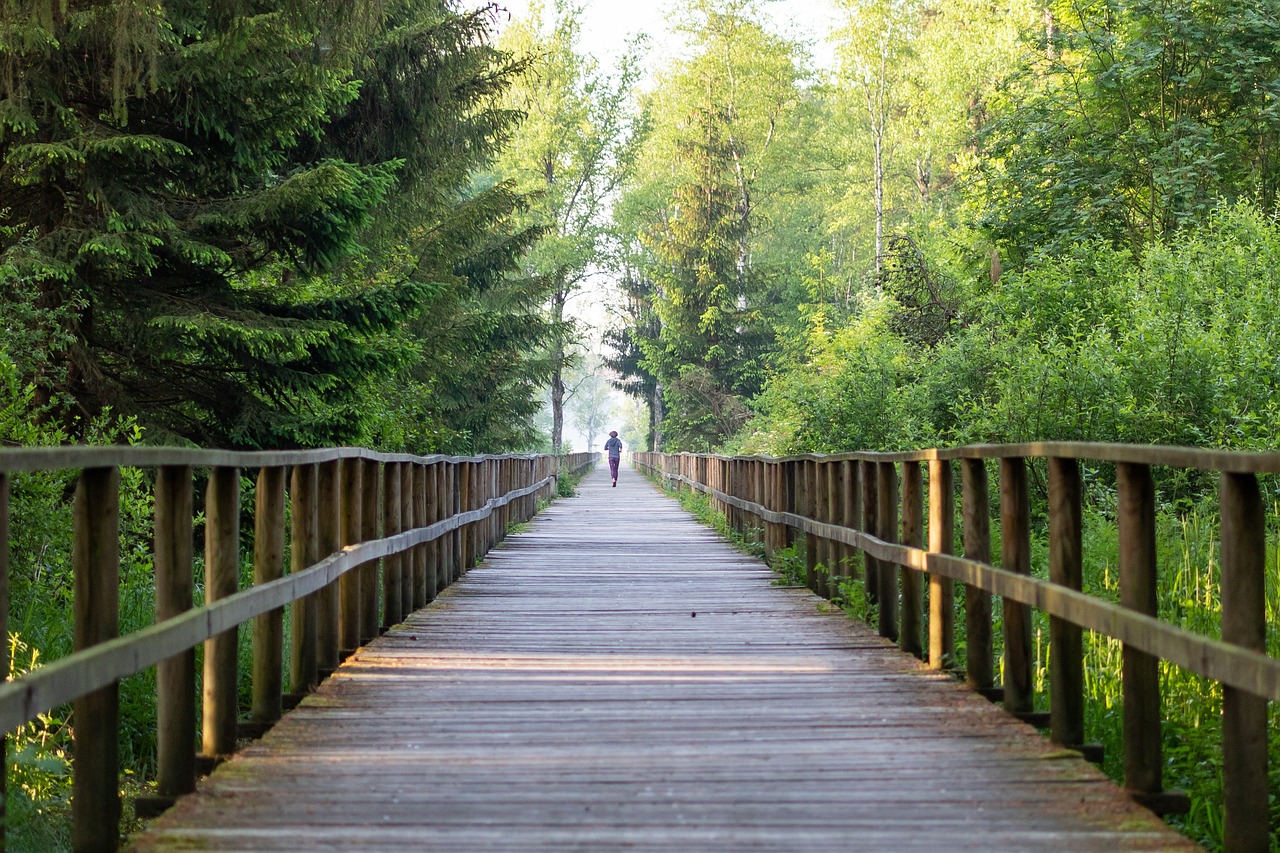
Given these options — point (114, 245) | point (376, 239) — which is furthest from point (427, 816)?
point (376, 239)

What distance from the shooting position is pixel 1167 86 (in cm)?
2142

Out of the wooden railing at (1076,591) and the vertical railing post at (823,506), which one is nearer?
the wooden railing at (1076,591)

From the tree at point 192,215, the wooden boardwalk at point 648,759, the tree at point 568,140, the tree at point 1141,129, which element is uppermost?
the tree at point 568,140

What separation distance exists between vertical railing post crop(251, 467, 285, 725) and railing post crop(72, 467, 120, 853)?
5.17 ft

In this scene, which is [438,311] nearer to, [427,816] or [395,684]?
[395,684]

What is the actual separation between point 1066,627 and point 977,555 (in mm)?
1282

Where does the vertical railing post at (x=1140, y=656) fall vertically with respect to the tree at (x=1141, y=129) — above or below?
below

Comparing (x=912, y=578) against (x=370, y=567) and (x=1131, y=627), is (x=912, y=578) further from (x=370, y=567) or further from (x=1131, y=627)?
(x=1131, y=627)

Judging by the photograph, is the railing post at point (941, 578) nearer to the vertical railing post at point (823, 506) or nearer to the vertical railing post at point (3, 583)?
the vertical railing post at point (823, 506)

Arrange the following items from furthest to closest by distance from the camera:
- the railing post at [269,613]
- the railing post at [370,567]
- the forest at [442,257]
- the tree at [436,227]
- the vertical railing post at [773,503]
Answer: the tree at [436,227], the vertical railing post at [773,503], the forest at [442,257], the railing post at [370,567], the railing post at [269,613]

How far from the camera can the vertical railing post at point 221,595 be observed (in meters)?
4.98

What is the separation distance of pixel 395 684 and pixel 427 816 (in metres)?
2.42

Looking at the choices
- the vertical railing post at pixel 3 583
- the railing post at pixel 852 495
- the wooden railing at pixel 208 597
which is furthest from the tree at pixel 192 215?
the vertical railing post at pixel 3 583

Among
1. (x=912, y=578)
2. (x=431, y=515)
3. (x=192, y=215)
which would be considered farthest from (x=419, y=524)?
(x=192, y=215)
